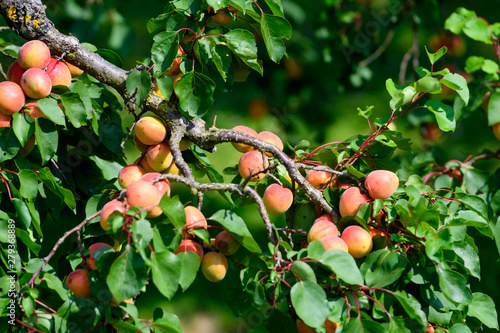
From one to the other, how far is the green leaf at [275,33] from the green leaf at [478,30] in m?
0.75

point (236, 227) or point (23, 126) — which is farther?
point (23, 126)

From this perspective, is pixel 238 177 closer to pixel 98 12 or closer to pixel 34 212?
pixel 34 212

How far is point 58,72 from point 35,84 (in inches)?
3.3

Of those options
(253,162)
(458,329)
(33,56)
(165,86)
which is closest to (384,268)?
(458,329)

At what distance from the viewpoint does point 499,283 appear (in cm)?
188

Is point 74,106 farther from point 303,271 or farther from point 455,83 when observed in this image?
point 455,83

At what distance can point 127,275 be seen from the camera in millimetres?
762

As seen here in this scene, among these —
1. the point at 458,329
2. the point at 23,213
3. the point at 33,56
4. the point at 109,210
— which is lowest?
the point at 458,329

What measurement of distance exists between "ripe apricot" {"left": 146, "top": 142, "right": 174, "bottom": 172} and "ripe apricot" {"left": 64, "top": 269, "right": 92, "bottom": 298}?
0.25m

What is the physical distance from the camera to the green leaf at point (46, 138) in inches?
39.2

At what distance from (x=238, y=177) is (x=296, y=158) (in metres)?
0.15

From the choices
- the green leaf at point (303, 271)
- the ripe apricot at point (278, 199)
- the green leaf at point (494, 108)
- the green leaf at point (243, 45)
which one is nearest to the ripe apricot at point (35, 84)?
the green leaf at point (243, 45)

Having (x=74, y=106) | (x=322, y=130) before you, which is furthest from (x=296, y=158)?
(x=322, y=130)

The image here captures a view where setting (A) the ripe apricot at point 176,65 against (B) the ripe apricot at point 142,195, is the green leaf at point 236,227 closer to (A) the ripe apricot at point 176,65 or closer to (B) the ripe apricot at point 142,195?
(B) the ripe apricot at point 142,195
